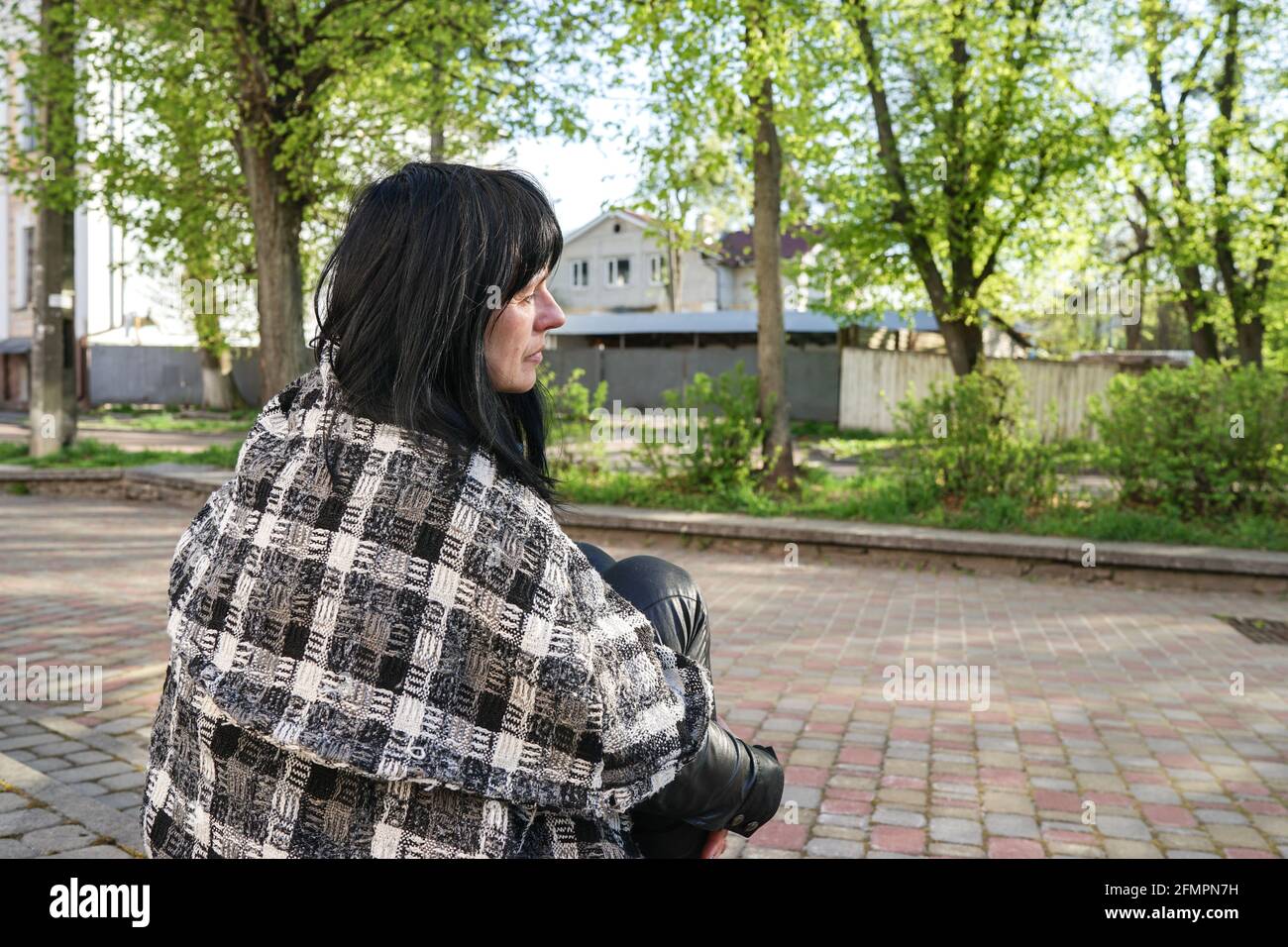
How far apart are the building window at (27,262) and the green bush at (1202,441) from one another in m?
33.9

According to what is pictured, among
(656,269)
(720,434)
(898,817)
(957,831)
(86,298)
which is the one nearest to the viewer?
(957,831)

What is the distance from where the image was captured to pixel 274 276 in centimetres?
1465

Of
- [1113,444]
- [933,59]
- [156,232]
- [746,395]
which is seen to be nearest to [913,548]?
[1113,444]

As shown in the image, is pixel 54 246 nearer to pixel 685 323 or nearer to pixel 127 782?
pixel 127 782

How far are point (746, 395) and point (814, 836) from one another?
8.88 meters

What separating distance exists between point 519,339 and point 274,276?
45.0 ft

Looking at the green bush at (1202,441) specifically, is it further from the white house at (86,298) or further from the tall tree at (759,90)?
the white house at (86,298)

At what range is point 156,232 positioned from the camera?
18000 mm

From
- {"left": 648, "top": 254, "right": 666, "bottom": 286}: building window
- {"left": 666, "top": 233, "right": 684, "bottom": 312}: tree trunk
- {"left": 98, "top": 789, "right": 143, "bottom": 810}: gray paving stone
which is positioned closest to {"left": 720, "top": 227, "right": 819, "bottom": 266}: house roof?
{"left": 666, "top": 233, "right": 684, "bottom": 312}: tree trunk

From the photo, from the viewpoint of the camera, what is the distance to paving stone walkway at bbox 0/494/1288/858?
12.9 ft

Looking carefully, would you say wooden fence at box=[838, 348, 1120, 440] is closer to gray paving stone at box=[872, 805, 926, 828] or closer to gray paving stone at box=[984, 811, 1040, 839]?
gray paving stone at box=[984, 811, 1040, 839]

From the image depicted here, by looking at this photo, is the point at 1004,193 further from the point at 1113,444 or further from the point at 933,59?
the point at 1113,444

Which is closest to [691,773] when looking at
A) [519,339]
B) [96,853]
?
[519,339]

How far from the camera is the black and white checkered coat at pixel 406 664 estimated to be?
5.37ft
